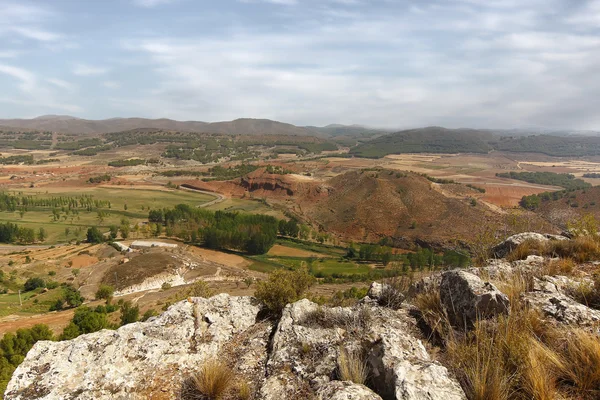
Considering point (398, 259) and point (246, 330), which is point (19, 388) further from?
point (398, 259)

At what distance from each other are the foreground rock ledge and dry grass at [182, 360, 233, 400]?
518 millimetres

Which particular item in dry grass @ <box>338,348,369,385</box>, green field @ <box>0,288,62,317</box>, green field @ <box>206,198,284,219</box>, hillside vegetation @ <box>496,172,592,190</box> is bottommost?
green field @ <box>0,288,62,317</box>

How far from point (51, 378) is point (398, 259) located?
8315 cm

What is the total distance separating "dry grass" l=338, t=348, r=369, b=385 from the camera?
5886 millimetres

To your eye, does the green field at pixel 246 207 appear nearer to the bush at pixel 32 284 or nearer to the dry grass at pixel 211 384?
the bush at pixel 32 284

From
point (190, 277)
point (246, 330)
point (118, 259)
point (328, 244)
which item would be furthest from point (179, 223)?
point (246, 330)

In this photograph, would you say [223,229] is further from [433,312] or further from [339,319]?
[433,312]

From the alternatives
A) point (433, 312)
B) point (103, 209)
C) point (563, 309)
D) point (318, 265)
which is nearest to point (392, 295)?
point (433, 312)

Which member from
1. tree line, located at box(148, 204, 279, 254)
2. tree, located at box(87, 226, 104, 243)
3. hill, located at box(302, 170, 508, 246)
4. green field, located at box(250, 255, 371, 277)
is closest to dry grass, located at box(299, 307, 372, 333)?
green field, located at box(250, 255, 371, 277)

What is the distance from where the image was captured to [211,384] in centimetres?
630

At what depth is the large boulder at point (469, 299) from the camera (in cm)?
723

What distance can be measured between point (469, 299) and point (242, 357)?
18.8ft

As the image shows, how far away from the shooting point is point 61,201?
134250 millimetres

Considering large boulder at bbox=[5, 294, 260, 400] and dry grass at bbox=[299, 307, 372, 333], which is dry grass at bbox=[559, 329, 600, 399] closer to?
dry grass at bbox=[299, 307, 372, 333]
